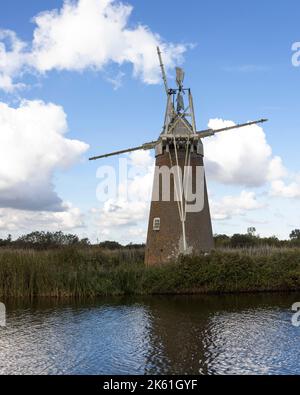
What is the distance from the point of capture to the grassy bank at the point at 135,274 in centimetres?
1748

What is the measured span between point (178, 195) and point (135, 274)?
13.6ft

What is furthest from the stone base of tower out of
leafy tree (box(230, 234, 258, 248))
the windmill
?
leafy tree (box(230, 234, 258, 248))

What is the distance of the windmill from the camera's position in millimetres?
20750

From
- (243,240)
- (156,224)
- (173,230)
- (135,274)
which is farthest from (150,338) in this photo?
(243,240)

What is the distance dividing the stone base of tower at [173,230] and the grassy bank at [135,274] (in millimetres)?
1425

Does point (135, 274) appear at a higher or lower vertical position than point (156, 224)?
lower

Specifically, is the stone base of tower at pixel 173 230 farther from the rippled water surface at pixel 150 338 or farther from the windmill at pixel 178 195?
the rippled water surface at pixel 150 338

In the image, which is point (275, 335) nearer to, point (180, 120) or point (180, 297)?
point (180, 297)

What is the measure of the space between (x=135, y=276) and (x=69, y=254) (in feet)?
9.25

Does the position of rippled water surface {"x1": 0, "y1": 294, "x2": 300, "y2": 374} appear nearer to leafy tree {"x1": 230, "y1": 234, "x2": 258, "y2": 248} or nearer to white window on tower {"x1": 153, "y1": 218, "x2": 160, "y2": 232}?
white window on tower {"x1": 153, "y1": 218, "x2": 160, "y2": 232}

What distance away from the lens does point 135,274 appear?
18719mm

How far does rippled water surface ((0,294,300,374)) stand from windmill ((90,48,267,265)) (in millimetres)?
4641

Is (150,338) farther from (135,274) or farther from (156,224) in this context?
(156,224)
